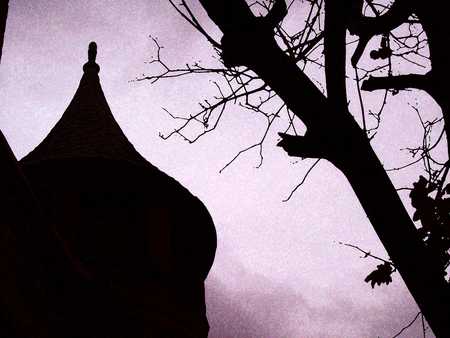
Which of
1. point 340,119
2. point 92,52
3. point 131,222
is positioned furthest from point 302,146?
point 92,52

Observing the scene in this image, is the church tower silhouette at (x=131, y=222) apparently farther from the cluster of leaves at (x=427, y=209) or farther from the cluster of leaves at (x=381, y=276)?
the cluster of leaves at (x=427, y=209)

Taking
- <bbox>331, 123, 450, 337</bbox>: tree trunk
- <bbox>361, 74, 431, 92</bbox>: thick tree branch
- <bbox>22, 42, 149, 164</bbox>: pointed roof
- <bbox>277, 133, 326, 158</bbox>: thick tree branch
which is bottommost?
<bbox>331, 123, 450, 337</bbox>: tree trunk

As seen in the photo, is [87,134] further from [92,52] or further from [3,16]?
[3,16]

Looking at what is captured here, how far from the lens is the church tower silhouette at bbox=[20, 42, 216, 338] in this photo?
21.3 feet

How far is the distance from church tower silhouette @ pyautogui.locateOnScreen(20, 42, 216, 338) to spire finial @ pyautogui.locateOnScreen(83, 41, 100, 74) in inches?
103

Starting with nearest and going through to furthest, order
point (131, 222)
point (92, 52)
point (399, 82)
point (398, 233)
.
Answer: point (398, 233) < point (399, 82) < point (131, 222) < point (92, 52)

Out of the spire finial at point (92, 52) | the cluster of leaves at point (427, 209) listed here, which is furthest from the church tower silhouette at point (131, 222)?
the cluster of leaves at point (427, 209)

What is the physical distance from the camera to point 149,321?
20.0ft

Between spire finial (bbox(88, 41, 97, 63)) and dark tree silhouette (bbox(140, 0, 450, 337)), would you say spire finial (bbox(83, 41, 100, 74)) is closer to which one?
spire finial (bbox(88, 41, 97, 63))

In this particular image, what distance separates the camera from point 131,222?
7.07 metres

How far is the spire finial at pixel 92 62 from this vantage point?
35.6 ft

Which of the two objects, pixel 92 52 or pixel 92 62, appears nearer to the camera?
pixel 92 62

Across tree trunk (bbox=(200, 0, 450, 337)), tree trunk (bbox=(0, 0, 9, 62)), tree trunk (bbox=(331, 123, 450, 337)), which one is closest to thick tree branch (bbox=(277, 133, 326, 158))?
tree trunk (bbox=(200, 0, 450, 337))

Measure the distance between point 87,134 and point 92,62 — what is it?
3.51 metres
